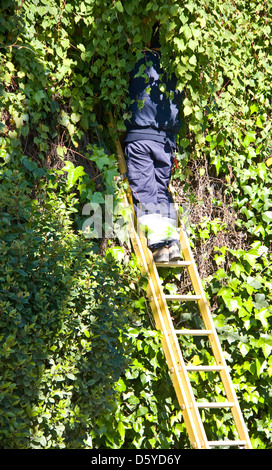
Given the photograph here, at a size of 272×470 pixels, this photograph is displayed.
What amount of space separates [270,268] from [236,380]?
0.89 m

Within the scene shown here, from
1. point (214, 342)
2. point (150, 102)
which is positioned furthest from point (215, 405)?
point (150, 102)

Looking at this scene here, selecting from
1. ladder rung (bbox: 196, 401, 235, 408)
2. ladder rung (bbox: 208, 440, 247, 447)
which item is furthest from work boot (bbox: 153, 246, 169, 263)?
ladder rung (bbox: 208, 440, 247, 447)

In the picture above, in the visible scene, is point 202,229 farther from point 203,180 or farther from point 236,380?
point 236,380

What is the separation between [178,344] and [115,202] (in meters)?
0.97

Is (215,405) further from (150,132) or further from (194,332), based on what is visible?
(150,132)

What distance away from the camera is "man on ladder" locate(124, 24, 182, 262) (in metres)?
3.53

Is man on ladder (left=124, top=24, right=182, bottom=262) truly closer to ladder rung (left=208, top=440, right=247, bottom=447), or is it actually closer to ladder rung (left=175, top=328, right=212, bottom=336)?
ladder rung (left=175, top=328, right=212, bottom=336)

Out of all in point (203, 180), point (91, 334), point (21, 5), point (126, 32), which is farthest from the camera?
point (203, 180)

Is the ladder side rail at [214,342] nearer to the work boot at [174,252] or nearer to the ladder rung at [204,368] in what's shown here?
the ladder rung at [204,368]

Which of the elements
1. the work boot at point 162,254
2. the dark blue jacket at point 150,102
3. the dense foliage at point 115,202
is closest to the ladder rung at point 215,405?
the dense foliage at point 115,202

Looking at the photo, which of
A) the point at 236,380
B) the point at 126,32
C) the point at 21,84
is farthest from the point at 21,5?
the point at 236,380

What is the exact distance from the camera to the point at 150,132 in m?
3.59

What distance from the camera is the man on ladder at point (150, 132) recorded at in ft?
11.6
